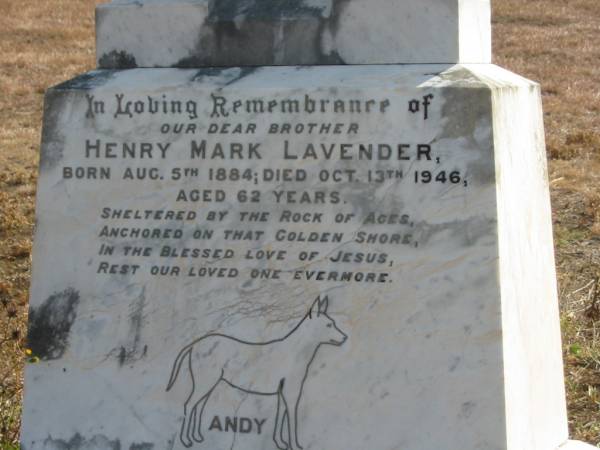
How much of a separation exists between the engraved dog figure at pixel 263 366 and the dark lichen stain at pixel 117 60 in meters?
1.00

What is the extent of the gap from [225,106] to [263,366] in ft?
2.80

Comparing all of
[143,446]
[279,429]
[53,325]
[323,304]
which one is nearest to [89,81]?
[53,325]

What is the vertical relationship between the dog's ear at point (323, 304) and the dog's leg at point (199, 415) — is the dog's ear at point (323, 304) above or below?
above

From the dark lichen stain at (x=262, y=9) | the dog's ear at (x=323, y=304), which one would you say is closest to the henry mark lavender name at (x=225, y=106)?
the dark lichen stain at (x=262, y=9)

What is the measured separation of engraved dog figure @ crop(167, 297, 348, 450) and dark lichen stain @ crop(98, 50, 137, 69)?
1003 millimetres

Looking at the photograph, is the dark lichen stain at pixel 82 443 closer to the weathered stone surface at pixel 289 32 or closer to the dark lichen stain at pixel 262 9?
the weathered stone surface at pixel 289 32

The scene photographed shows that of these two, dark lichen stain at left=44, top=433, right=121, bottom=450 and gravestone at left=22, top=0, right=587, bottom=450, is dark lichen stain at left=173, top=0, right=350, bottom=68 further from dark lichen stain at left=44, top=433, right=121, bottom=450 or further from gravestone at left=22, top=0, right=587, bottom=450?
dark lichen stain at left=44, top=433, right=121, bottom=450

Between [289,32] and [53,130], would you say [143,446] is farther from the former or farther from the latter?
[289,32]

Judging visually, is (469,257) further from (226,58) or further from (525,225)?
(226,58)

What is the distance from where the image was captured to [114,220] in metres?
3.84

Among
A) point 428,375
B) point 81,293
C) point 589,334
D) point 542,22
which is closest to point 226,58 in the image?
point 81,293

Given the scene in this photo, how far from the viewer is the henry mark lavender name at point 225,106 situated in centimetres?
360

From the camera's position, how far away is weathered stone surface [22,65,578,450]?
3500mm

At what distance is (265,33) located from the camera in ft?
12.5
